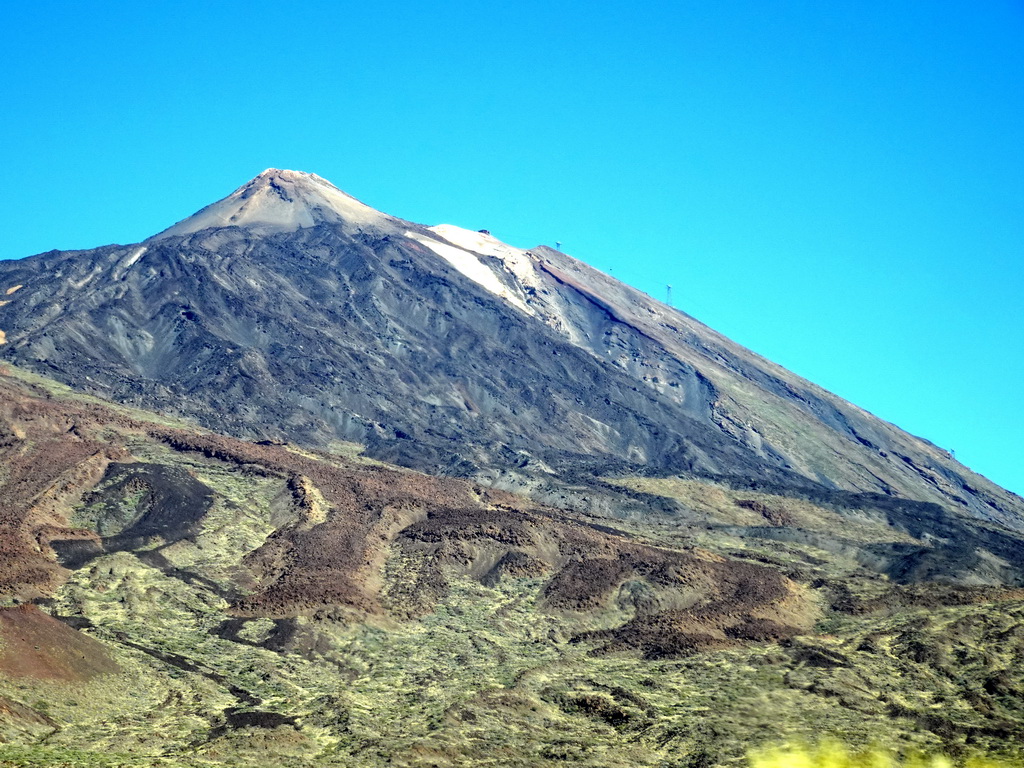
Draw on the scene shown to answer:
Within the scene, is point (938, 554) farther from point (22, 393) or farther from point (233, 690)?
point (22, 393)

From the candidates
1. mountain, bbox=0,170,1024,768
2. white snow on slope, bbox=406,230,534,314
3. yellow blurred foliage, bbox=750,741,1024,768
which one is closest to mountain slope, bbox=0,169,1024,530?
white snow on slope, bbox=406,230,534,314

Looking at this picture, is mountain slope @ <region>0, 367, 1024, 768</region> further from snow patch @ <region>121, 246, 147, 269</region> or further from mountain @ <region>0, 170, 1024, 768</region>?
snow patch @ <region>121, 246, 147, 269</region>

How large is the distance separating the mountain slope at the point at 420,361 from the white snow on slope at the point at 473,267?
525 millimetres

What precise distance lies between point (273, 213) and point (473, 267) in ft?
106

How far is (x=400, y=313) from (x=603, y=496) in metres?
62.8

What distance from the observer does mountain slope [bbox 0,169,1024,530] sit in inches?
4759

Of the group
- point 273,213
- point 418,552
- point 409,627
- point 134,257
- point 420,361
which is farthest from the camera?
point 273,213

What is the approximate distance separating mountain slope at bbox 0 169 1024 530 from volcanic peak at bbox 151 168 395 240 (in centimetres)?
48

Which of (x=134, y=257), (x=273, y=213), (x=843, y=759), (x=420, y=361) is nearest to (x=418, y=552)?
(x=843, y=759)

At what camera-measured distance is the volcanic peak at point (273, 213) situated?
186375 millimetres

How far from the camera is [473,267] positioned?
187500 millimetres

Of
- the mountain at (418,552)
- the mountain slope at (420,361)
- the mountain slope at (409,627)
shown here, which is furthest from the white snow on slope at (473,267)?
the mountain slope at (409,627)

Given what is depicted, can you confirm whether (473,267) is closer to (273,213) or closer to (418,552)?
(273,213)

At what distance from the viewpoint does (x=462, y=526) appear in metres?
77.4
